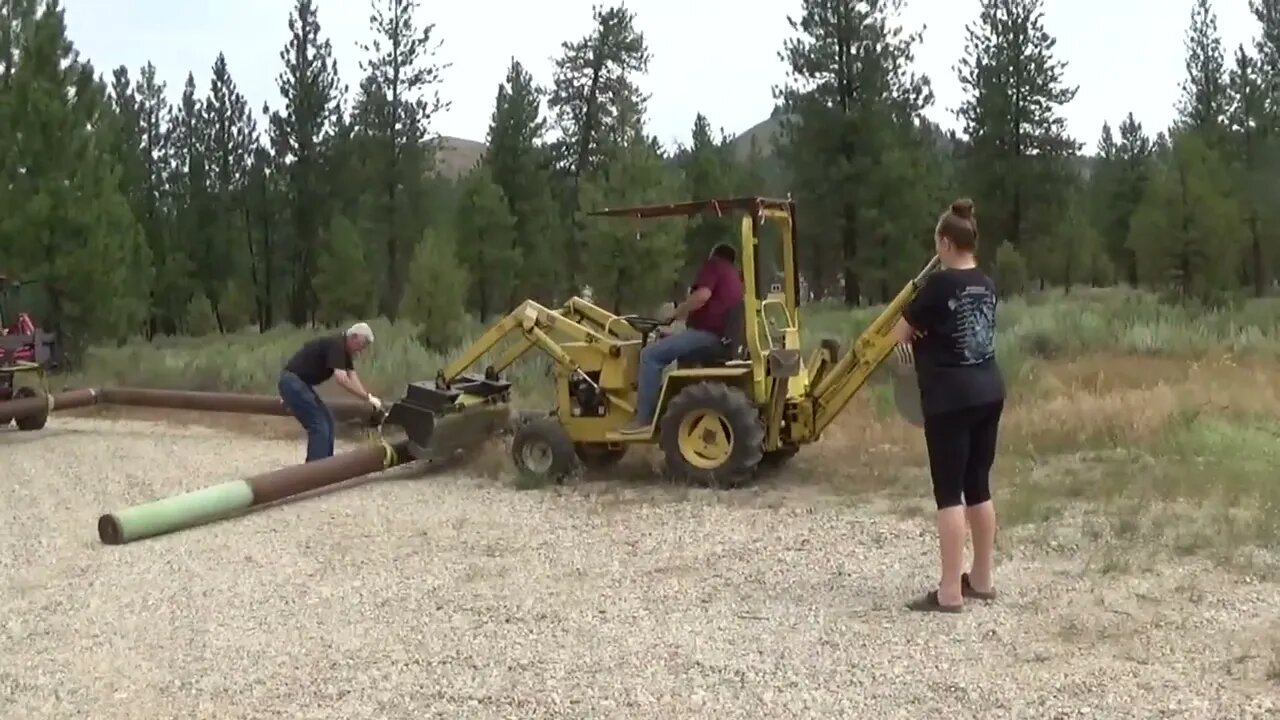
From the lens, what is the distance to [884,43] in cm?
3391

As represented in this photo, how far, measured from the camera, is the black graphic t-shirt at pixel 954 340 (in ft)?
21.0

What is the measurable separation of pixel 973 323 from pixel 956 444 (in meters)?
0.62

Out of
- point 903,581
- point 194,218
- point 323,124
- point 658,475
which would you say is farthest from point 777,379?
point 194,218

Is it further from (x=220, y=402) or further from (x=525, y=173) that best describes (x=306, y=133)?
(x=220, y=402)

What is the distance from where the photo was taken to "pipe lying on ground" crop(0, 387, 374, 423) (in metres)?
14.1

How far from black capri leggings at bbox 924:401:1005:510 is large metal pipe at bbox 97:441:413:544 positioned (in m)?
5.60

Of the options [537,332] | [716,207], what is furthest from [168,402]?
[716,207]

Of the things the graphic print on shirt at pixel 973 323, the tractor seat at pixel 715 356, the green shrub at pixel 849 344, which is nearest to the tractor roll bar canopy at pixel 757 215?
the tractor seat at pixel 715 356

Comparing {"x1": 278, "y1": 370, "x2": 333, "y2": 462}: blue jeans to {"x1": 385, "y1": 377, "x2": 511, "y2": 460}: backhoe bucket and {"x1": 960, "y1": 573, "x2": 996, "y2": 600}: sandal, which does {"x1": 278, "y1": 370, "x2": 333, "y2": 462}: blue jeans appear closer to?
{"x1": 385, "y1": 377, "x2": 511, "y2": 460}: backhoe bucket

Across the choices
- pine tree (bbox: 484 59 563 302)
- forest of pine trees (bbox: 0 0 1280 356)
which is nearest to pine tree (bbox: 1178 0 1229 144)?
forest of pine trees (bbox: 0 0 1280 356)

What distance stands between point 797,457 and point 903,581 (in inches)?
174

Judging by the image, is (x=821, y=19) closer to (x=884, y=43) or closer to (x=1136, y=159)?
(x=884, y=43)

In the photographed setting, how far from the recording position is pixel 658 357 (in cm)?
1053

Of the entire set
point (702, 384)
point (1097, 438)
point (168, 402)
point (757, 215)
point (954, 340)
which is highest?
point (757, 215)
